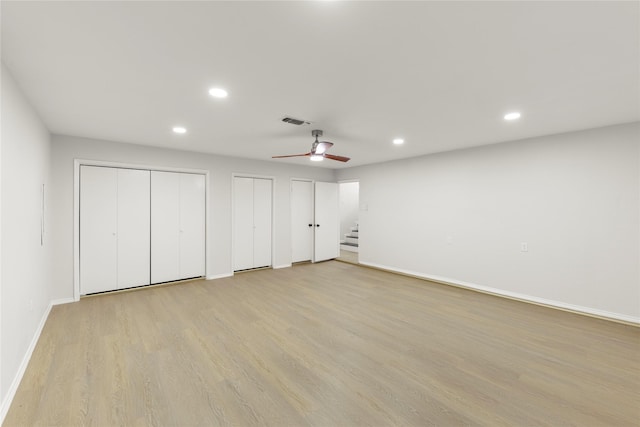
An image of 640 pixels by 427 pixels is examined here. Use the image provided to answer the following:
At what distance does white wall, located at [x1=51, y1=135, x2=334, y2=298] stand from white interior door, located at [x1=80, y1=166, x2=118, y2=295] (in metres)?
0.15

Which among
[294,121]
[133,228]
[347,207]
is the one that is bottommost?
[133,228]

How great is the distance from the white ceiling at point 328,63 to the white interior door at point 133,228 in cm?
119

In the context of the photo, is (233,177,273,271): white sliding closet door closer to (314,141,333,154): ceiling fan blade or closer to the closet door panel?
the closet door panel

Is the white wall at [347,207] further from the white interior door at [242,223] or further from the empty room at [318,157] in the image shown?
the white interior door at [242,223]

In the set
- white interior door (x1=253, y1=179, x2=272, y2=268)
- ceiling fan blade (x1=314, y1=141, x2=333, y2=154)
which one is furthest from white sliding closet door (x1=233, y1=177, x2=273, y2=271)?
ceiling fan blade (x1=314, y1=141, x2=333, y2=154)

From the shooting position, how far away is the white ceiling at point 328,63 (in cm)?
146

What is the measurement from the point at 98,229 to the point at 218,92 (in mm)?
3268

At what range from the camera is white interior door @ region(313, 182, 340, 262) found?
6840 mm

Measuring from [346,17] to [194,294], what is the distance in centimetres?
424

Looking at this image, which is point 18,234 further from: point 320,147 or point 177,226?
point 320,147

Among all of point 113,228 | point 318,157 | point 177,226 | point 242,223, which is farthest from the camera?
point 242,223

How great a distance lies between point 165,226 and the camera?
476 cm

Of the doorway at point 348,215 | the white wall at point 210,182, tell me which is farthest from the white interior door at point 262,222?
the doorway at point 348,215

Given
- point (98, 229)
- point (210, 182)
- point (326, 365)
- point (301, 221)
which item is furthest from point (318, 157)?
point (98, 229)
